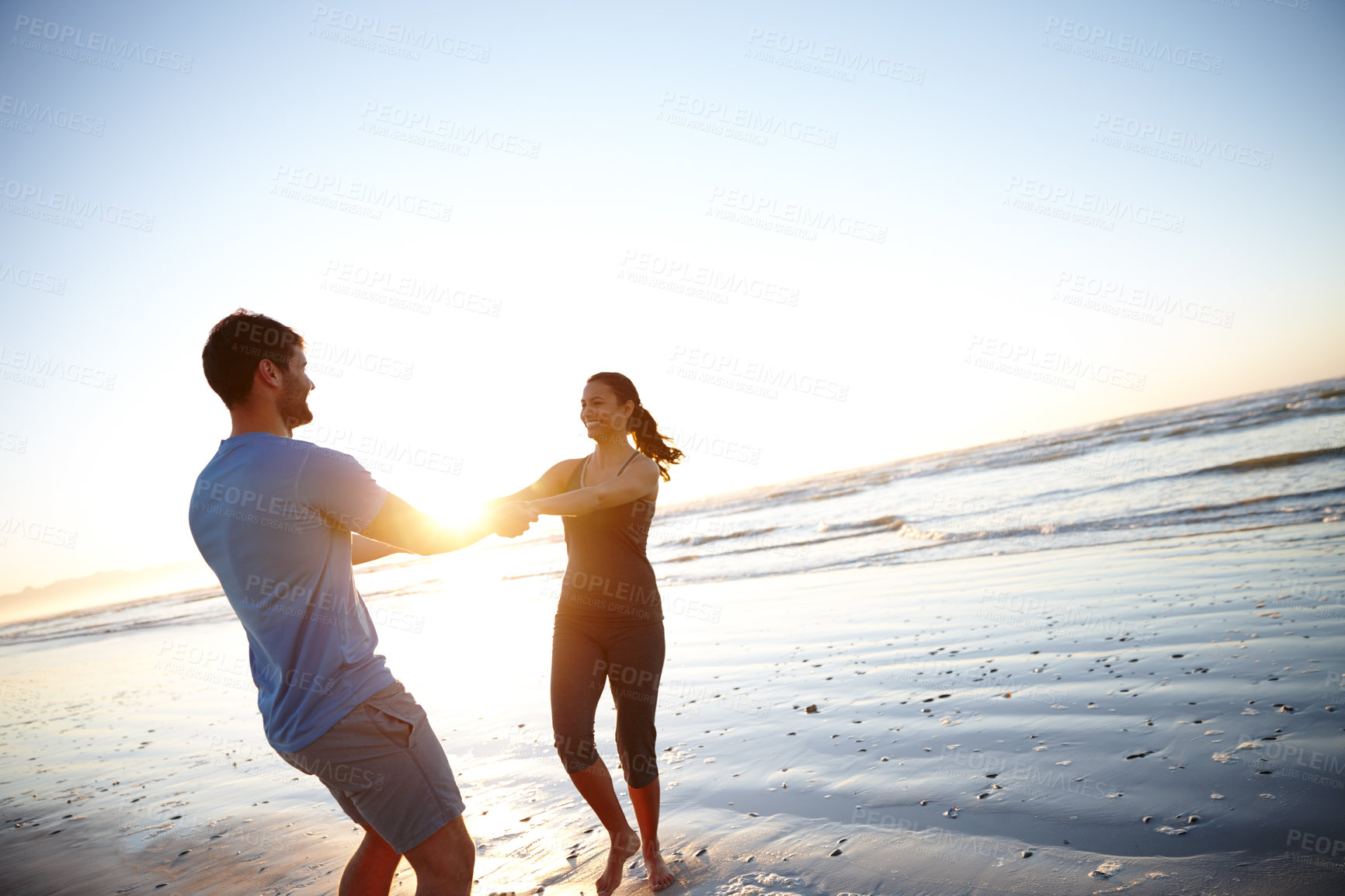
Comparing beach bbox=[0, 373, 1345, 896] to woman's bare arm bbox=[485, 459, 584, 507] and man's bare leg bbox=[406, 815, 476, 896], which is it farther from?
woman's bare arm bbox=[485, 459, 584, 507]

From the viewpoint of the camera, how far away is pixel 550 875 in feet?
11.9

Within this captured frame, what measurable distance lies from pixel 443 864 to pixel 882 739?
3.36 meters

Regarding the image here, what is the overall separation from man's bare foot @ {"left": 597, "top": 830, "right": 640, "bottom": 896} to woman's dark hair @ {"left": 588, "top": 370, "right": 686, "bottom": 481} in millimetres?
1816

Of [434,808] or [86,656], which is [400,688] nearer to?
[434,808]

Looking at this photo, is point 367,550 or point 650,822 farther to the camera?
point 650,822

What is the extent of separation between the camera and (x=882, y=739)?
4.82 meters

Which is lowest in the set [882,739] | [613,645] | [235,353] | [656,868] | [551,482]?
[882,739]

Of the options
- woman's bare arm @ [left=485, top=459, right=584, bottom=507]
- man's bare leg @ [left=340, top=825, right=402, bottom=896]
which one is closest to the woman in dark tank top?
woman's bare arm @ [left=485, top=459, right=584, bottom=507]

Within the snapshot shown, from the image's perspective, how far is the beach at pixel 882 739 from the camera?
3.30 metres

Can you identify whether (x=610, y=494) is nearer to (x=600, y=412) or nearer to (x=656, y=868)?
(x=600, y=412)

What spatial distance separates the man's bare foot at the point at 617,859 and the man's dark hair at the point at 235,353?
2611 mm

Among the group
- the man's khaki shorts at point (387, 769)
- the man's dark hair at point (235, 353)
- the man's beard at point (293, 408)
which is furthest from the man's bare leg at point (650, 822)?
the man's dark hair at point (235, 353)

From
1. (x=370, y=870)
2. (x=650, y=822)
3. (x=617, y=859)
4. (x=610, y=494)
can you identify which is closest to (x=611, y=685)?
(x=650, y=822)

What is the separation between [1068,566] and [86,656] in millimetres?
20863
